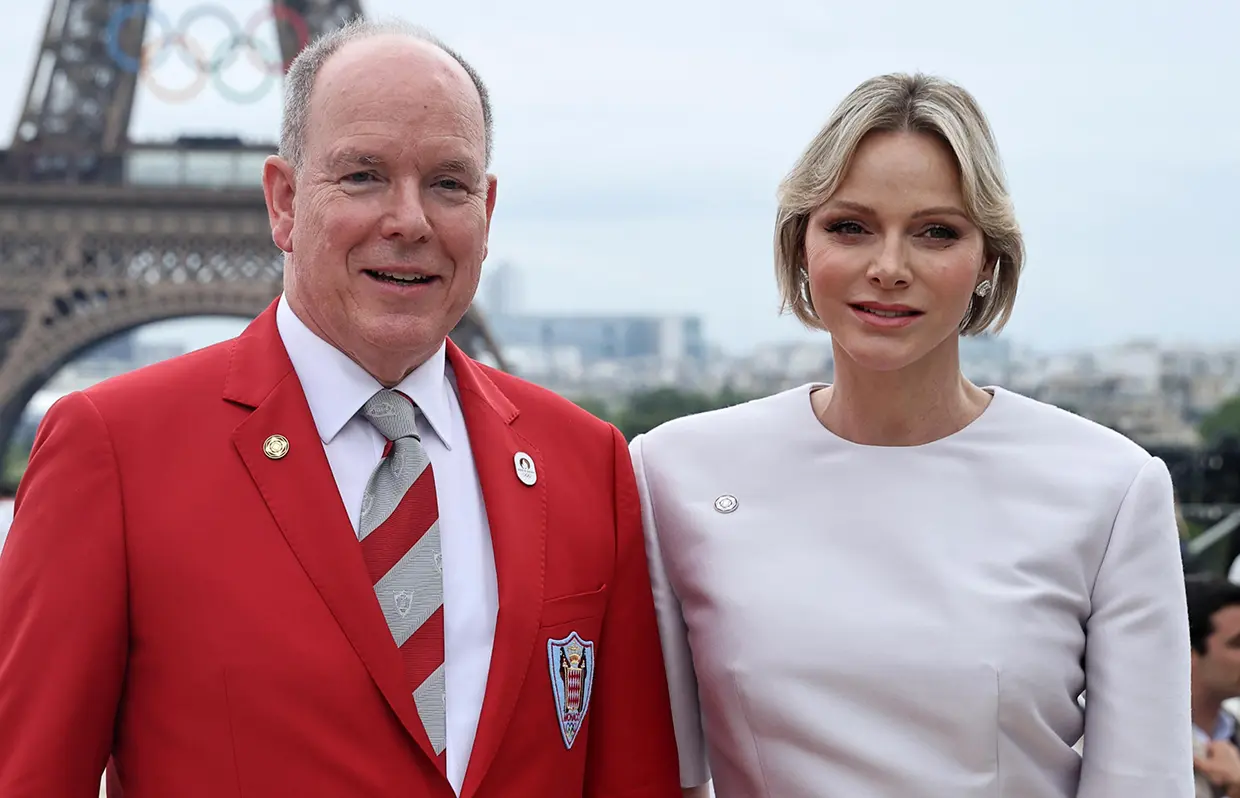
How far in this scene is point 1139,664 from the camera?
11.0 feet

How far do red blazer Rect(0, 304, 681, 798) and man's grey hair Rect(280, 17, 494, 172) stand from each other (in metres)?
0.45

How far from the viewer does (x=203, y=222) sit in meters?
34.0

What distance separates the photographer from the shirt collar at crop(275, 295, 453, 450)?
10.7ft

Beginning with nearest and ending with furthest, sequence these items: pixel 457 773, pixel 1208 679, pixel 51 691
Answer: pixel 51 691, pixel 457 773, pixel 1208 679

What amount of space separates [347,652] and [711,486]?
1.10 m

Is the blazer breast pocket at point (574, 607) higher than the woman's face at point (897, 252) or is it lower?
lower

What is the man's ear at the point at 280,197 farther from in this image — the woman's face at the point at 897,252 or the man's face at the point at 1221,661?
the man's face at the point at 1221,661

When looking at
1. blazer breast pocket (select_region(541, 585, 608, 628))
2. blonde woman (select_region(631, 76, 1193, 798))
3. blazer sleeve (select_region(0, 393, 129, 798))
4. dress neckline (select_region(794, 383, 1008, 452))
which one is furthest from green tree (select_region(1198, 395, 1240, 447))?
blazer sleeve (select_region(0, 393, 129, 798))

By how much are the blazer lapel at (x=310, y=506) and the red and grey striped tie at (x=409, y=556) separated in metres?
0.05

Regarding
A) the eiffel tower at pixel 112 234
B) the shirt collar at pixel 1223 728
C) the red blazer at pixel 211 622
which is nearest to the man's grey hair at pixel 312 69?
the red blazer at pixel 211 622

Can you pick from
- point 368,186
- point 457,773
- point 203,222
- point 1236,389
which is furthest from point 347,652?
point 1236,389

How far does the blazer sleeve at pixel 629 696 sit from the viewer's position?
3.55m

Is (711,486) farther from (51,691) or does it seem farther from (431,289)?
(51,691)

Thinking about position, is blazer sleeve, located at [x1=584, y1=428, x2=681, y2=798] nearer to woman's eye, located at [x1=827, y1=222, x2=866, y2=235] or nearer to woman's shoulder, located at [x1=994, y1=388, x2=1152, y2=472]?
woman's eye, located at [x1=827, y1=222, x2=866, y2=235]
